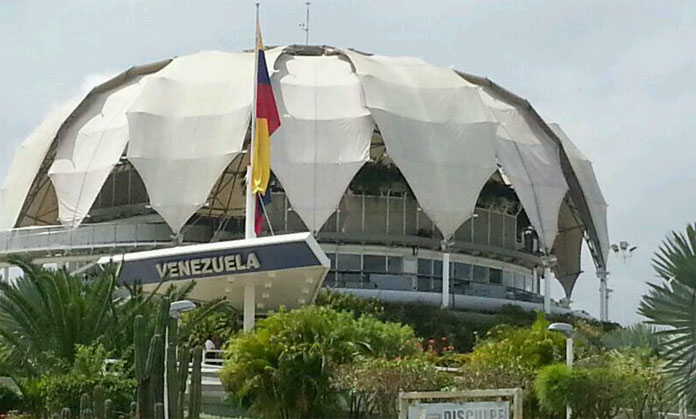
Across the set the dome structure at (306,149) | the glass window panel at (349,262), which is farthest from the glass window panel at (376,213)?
the glass window panel at (349,262)

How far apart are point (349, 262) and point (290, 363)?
25646 millimetres

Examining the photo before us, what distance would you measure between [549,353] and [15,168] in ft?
113

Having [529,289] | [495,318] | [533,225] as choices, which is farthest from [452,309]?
[529,289]

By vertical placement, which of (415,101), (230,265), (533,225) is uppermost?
(415,101)

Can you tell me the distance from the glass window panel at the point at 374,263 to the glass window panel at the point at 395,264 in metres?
0.19

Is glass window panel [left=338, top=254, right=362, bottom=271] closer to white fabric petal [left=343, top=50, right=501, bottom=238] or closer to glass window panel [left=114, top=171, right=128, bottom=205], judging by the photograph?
white fabric petal [left=343, top=50, right=501, bottom=238]

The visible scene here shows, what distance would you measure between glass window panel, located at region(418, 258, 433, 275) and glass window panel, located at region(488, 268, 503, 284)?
3461 millimetres

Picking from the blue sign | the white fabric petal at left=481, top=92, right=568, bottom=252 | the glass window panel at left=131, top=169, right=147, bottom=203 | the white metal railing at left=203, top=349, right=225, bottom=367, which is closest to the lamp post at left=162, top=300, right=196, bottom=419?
the white metal railing at left=203, top=349, right=225, bottom=367

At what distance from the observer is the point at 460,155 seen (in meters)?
51.3

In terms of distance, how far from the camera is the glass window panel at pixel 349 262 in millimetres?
52125

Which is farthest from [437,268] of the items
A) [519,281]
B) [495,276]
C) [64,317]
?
[64,317]

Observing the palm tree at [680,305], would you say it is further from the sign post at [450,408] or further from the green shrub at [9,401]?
the green shrub at [9,401]

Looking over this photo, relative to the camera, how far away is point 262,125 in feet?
136

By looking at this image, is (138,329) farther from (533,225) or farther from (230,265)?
(533,225)
